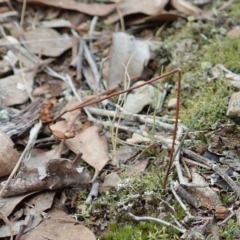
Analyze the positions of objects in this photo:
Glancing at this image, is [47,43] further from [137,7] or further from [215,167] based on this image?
[215,167]

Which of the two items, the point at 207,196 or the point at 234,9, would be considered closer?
the point at 207,196

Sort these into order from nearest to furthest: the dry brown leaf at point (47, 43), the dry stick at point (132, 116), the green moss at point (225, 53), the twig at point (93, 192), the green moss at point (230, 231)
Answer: the green moss at point (230, 231), the twig at point (93, 192), the dry stick at point (132, 116), the green moss at point (225, 53), the dry brown leaf at point (47, 43)

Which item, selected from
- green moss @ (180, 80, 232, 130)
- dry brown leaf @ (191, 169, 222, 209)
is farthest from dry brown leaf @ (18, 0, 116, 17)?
dry brown leaf @ (191, 169, 222, 209)

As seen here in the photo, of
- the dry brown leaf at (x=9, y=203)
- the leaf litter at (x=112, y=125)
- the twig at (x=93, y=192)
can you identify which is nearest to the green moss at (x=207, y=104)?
the leaf litter at (x=112, y=125)

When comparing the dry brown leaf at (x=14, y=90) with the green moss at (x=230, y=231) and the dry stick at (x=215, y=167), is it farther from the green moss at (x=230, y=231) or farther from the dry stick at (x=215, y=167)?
the green moss at (x=230, y=231)

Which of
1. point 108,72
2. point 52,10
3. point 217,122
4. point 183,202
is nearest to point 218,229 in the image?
point 183,202

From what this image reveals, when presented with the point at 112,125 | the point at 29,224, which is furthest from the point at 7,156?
the point at 112,125
